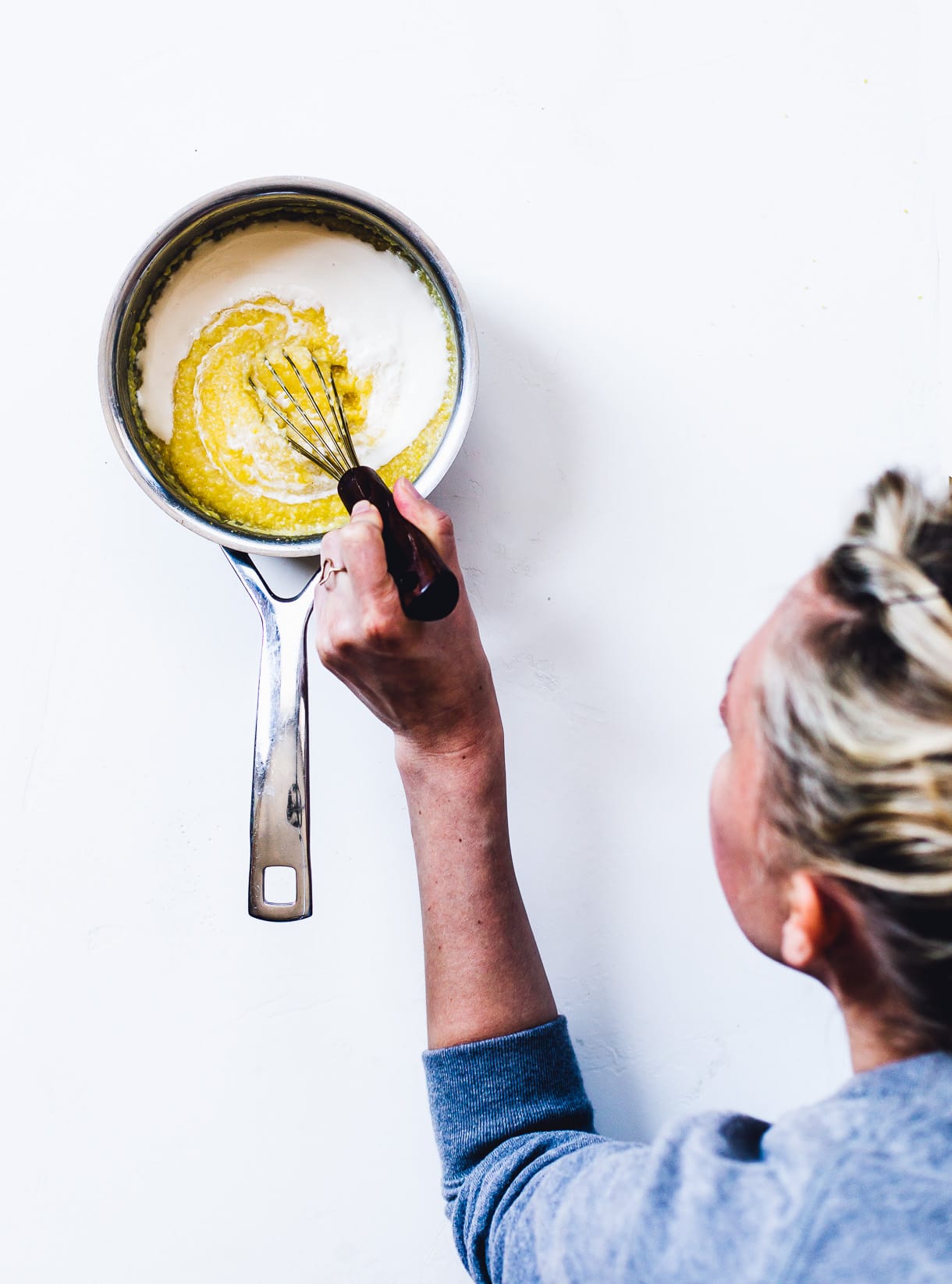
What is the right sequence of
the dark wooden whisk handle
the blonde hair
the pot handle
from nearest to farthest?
1. the blonde hair
2. the dark wooden whisk handle
3. the pot handle

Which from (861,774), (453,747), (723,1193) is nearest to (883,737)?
(861,774)

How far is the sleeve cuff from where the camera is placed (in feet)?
2.45

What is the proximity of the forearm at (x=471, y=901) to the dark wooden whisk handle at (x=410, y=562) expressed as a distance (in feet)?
0.54

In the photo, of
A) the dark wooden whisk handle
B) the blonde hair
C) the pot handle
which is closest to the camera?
the blonde hair

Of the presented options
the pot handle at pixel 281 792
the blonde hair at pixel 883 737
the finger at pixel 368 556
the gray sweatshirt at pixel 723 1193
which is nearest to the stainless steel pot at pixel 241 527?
the pot handle at pixel 281 792

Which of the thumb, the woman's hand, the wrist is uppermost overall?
the thumb

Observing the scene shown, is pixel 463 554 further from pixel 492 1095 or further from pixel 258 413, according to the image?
pixel 492 1095

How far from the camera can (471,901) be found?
788 millimetres

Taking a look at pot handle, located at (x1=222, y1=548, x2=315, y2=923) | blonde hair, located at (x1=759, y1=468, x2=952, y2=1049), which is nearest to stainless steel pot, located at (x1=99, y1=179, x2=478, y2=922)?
pot handle, located at (x1=222, y1=548, x2=315, y2=923)

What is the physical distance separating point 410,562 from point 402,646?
0.21ft

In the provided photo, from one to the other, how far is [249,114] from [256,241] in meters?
0.14

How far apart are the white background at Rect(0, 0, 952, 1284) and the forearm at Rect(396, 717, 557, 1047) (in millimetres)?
83

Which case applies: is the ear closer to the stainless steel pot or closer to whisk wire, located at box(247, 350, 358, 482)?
the stainless steel pot

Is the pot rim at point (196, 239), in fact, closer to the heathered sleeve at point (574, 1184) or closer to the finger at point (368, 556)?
the finger at point (368, 556)
